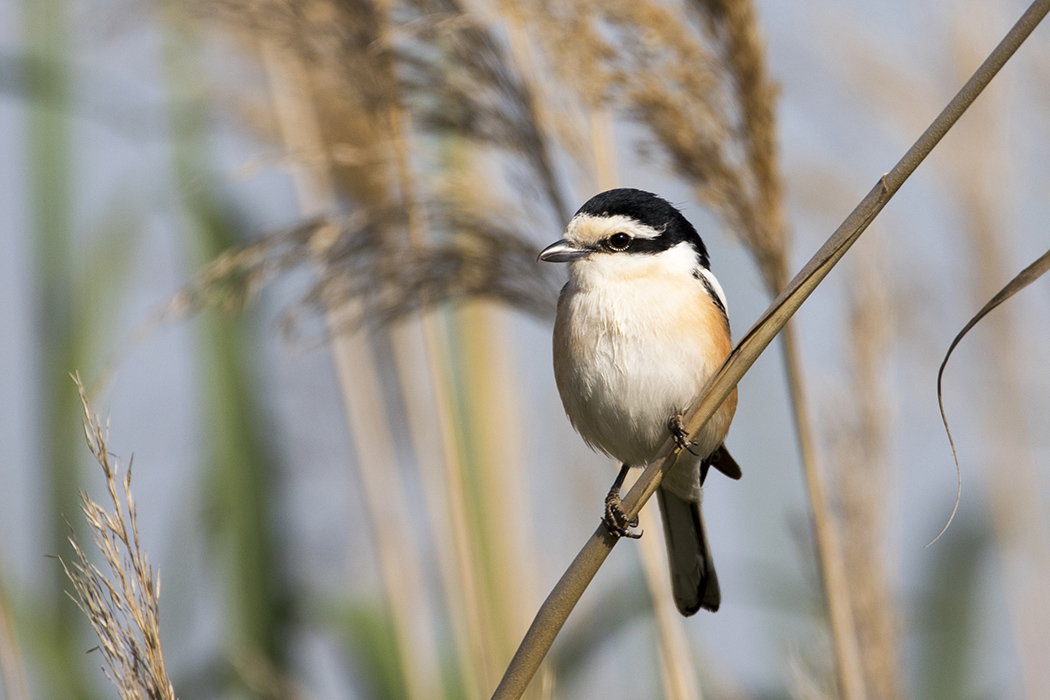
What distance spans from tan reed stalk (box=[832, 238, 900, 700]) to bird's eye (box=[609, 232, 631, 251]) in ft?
2.42

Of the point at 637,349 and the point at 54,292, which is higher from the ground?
the point at 54,292

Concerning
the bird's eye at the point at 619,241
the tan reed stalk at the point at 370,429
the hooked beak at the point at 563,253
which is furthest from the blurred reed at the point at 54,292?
the bird's eye at the point at 619,241

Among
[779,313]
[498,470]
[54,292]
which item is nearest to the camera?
[779,313]

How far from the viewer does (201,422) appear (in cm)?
252

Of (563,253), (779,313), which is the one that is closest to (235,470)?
(563,253)

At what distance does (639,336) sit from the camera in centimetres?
198

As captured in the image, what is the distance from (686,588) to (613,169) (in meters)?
1.03

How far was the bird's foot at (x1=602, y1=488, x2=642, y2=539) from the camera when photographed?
4.70 feet

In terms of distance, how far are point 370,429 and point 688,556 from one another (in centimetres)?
111

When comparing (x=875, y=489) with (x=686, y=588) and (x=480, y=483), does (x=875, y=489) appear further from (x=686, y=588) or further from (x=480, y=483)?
(x=480, y=483)

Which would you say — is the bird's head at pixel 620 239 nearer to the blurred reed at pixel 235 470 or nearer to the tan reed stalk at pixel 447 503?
the tan reed stalk at pixel 447 503

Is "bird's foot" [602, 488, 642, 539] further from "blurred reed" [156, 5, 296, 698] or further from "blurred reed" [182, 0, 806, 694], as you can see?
"blurred reed" [156, 5, 296, 698]

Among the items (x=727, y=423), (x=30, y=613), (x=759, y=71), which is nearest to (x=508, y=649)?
(x=727, y=423)

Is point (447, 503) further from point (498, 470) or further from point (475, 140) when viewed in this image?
point (475, 140)
